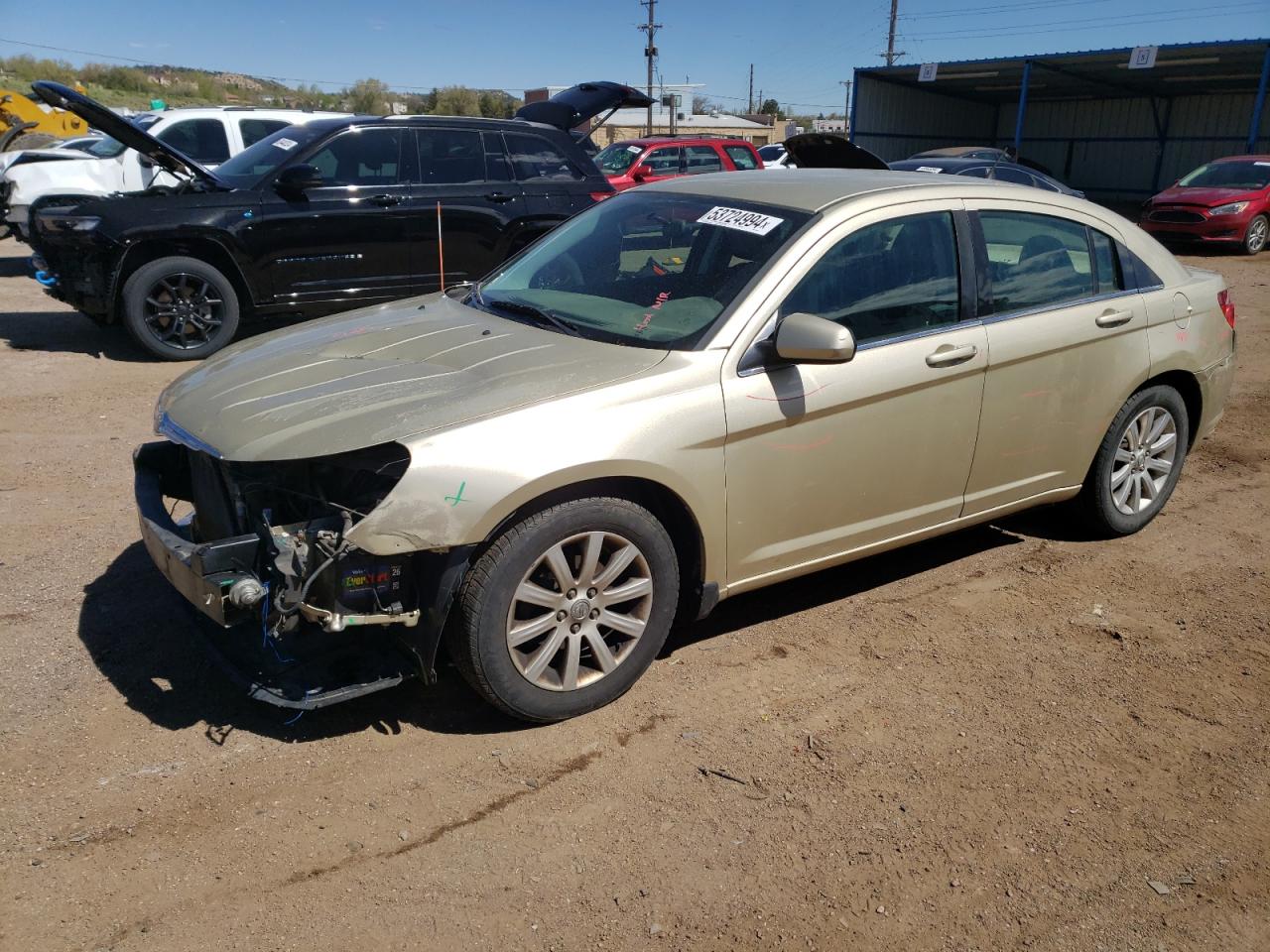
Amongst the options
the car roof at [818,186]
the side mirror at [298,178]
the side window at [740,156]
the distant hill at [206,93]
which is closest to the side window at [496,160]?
the side mirror at [298,178]

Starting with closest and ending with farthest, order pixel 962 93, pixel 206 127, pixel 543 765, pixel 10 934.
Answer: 1. pixel 10 934
2. pixel 543 765
3. pixel 206 127
4. pixel 962 93

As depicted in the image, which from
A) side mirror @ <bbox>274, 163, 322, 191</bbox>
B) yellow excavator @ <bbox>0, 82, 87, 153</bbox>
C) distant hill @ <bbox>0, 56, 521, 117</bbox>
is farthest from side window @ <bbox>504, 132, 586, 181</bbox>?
distant hill @ <bbox>0, 56, 521, 117</bbox>

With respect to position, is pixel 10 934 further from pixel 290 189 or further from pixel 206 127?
pixel 206 127

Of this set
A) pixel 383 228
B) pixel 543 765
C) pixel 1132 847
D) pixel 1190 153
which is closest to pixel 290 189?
pixel 383 228

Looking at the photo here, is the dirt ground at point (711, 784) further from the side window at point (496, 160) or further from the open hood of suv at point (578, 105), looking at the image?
the open hood of suv at point (578, 105)

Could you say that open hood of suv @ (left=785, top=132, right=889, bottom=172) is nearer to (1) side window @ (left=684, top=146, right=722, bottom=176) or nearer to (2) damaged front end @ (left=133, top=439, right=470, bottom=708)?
(2) damaged front end @ (left=133, top=439, right=470, bottom=708)

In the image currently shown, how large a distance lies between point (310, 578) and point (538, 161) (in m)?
7.38

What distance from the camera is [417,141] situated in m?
9.07

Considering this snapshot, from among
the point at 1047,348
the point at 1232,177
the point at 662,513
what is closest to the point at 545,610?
the point at 662,513

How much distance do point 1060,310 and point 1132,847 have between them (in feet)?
7.84

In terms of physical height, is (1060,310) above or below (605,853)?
above

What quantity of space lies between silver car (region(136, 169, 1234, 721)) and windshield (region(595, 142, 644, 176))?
12.8 meters

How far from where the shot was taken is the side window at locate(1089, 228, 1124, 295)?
15.6 ft

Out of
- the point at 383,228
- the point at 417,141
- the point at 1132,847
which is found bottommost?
the point at 1132,847
